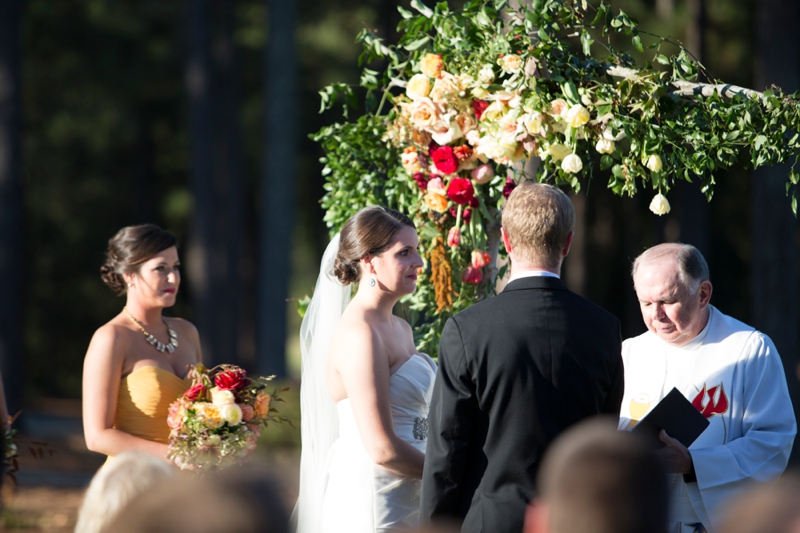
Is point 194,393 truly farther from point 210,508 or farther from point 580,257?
point 580,257

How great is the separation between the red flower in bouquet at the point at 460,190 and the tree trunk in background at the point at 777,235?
19.6 feet

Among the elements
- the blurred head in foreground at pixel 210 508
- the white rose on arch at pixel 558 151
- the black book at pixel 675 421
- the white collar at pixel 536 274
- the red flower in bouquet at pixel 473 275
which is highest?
the white rose on arch at pixel 558 151

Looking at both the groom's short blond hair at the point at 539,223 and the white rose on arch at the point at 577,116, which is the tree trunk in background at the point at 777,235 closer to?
the white rose on arch at the point at 577,116

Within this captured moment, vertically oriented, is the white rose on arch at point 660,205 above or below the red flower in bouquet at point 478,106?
below

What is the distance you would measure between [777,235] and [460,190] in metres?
6.28

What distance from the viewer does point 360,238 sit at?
140 inches

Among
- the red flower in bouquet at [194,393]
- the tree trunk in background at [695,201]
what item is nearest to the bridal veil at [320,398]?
the red flower in bouquet at [194,393]

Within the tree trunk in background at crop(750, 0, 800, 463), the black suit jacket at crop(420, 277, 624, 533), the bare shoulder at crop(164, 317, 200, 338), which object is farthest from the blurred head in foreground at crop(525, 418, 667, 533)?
the tree trunk in background at crop(750, 0, 800, 463)

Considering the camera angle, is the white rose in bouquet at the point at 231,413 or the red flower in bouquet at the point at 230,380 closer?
the white rose in bouquet at the point at 231,413

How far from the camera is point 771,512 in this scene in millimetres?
1257

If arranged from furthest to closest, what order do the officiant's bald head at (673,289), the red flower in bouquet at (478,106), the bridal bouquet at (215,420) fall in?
the red flower in bouquet at (478,106) < the bridal bouquet at (215,420) < the officiant's bald head at (673,289)

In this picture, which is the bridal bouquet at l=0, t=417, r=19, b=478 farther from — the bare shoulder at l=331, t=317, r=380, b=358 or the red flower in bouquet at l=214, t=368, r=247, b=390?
the bare shoulder at l=331, t=317, r=380, b=358

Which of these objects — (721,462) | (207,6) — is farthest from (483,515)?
(207,6)

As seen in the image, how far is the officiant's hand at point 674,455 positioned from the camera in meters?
3.13
